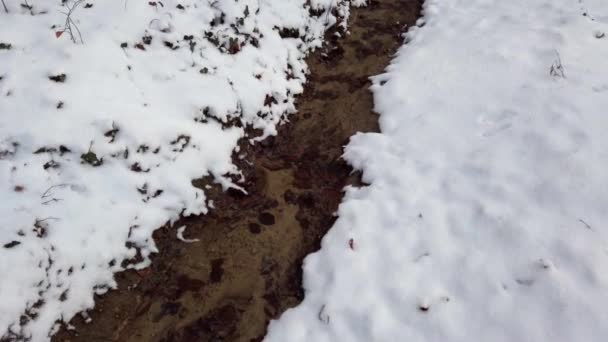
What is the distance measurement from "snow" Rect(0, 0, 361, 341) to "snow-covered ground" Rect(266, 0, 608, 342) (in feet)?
4.25

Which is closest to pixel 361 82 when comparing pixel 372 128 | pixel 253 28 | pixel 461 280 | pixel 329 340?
pixel 372 128

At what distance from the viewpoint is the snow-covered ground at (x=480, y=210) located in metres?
2.94

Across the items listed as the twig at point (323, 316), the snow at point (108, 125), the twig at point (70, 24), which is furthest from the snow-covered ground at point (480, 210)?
the twig at point (70, 24)

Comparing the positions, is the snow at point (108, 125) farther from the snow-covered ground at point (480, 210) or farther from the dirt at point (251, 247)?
the snow-covered ground at point (480, 210)

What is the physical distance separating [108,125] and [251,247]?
159cm

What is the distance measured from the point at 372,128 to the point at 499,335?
8.34 feet

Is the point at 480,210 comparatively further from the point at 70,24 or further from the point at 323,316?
the point at 70,24

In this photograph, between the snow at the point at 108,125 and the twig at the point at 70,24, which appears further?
the twig at the point at 70,24

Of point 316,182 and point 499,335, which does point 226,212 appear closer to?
point 316,182

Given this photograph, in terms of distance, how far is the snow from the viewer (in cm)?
309

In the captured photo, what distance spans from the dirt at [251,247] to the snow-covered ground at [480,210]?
0.62 ft

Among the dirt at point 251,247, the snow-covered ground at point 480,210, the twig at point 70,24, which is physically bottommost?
the dirt at point 251,247

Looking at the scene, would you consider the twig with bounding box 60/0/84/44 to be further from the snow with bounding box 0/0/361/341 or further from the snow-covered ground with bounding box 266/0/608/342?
the snow-covered ground with bounding box 266/0/608/342

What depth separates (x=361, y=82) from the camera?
5.44 metres
